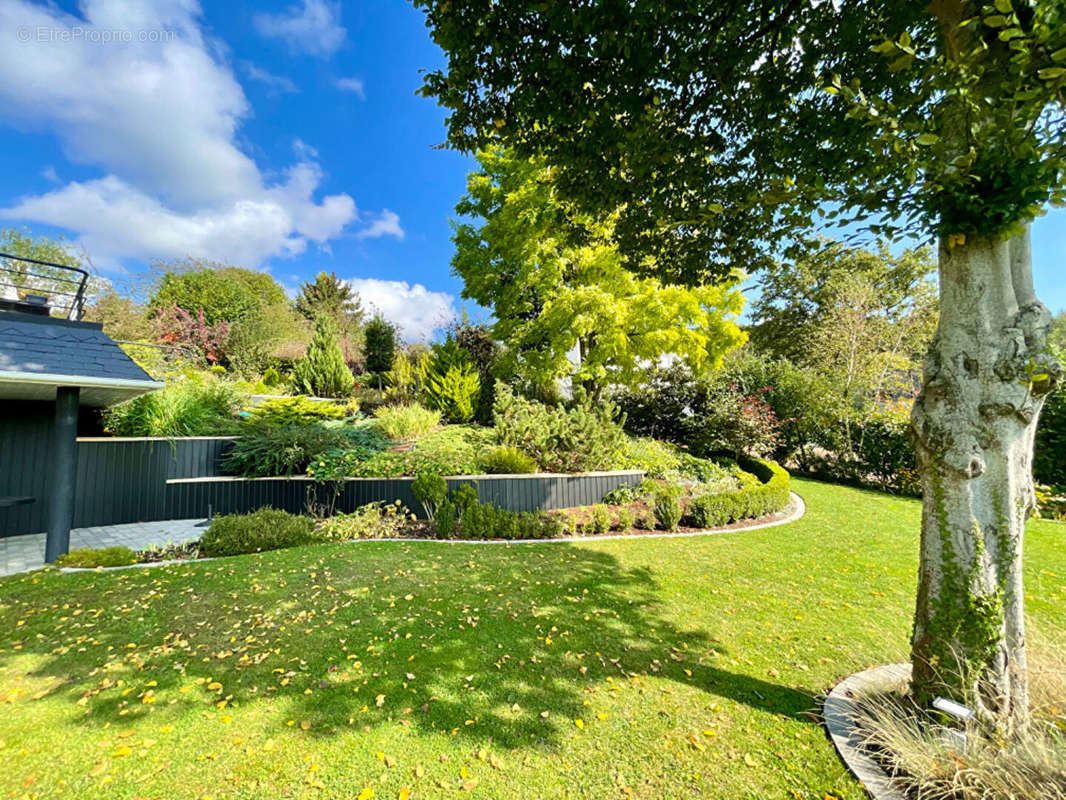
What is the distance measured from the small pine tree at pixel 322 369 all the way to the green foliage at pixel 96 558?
32.8ft

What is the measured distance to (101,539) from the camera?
19.8ft

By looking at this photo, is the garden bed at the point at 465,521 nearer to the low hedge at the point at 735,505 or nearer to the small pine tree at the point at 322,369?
the low hedge at the point at 735,505

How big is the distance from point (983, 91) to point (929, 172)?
1.40 feet

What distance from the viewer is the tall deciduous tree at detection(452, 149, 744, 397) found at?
10.6 m

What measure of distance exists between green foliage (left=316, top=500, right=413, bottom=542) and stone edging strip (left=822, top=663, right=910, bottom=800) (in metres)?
5.54

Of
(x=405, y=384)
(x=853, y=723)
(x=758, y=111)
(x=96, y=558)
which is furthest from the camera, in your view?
(x=405, y=384)

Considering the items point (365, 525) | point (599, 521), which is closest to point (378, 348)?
point (365, 525)

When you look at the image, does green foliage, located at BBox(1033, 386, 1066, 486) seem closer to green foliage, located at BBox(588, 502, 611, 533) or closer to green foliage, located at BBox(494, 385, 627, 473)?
green foliage, located at BBox(494, 385, 627, 473)

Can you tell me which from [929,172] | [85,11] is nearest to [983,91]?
[929,172]

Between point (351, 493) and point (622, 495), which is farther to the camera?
point (622, 495)

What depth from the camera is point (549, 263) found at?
1103 centimetres

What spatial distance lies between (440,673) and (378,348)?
18.4 metres

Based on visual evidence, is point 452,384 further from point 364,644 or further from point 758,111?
point 758,111

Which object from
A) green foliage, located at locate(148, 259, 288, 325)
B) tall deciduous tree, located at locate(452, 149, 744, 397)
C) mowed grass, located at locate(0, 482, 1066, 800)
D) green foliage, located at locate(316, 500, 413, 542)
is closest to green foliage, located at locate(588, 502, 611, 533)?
mowed grass, located at locate(0, 482, 1066, 800)
